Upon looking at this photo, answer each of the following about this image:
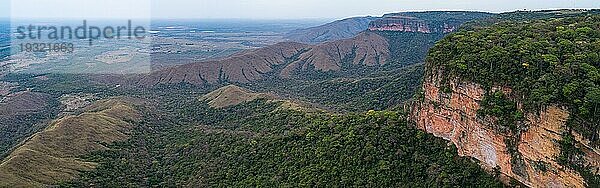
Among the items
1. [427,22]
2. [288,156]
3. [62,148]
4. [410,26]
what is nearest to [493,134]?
[288,156]

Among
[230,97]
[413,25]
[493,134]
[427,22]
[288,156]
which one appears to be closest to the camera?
[493,134]


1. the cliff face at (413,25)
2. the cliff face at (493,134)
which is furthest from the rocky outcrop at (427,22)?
the cliff face at (493,134)

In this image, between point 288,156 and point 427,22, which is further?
point 427,22

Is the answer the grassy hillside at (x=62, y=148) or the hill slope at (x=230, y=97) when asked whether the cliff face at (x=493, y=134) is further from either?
the hill slope at (x=230, y=97)

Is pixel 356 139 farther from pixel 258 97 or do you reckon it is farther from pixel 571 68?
pixel 258 97

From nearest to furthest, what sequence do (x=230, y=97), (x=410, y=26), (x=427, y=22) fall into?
(x=230, y=97), (x=427, y=22), (x=410, y=26)

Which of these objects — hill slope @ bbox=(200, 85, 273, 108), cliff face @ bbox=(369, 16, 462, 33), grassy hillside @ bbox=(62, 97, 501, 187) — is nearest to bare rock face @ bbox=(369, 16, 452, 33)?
cliff face @ bbox=(369, 16, 462, 33)

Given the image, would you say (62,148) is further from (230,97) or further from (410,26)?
(410,26)

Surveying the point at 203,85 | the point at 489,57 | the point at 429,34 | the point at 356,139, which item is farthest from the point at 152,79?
the point at 489,57

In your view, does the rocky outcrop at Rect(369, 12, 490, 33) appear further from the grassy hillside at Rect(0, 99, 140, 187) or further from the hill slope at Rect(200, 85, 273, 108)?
the grassy hillside at Rect(0, 99, 140, 187)
